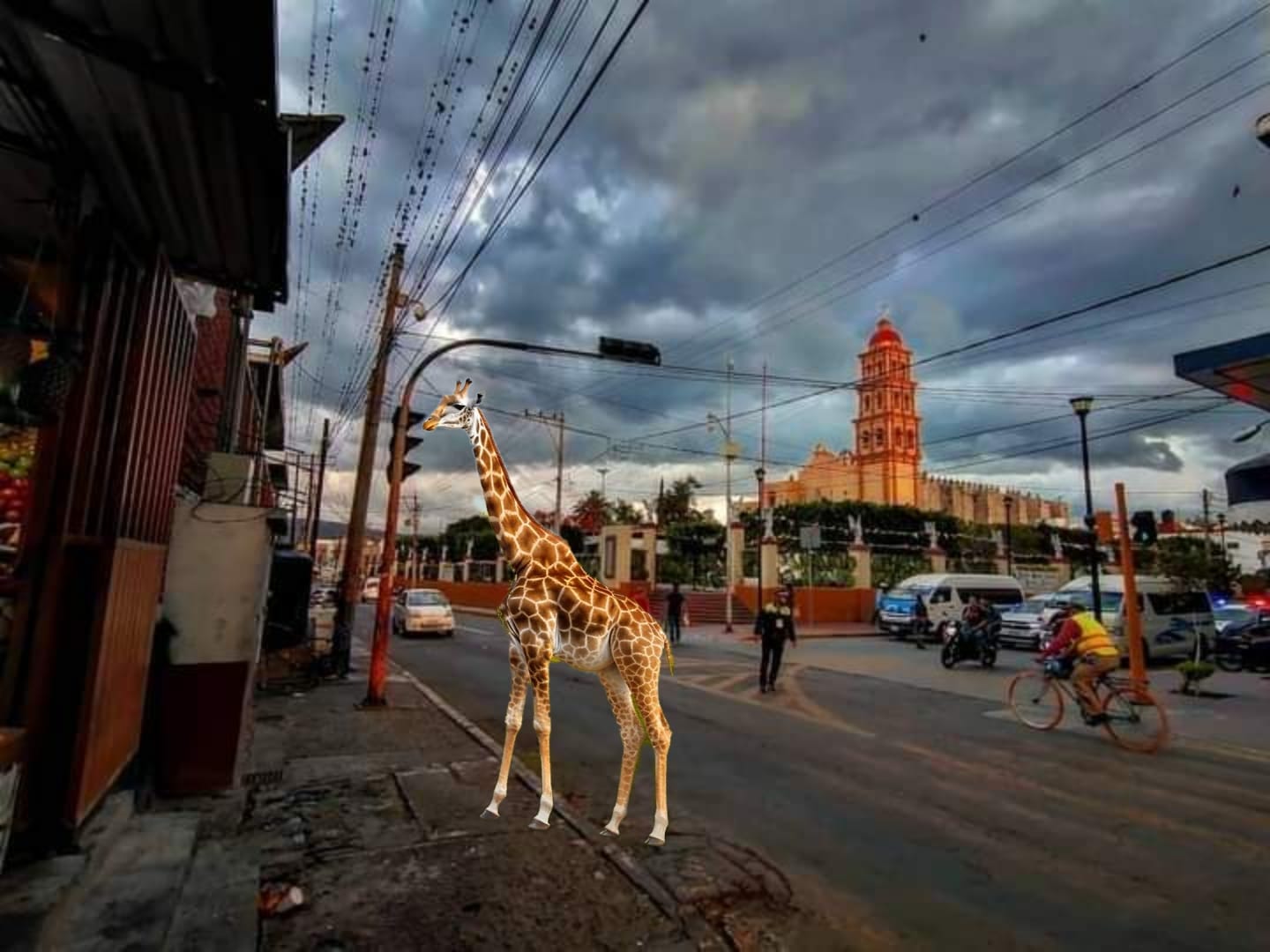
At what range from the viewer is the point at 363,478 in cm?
1436

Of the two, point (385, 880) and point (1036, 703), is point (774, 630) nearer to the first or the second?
point (1036, 703)

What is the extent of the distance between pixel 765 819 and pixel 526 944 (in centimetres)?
292

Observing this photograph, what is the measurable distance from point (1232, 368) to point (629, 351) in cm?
762

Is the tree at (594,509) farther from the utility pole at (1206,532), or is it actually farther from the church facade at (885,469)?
the utility pole at (1206,532)

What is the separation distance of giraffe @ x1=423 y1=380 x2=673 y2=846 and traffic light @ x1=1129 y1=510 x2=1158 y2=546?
492 inches

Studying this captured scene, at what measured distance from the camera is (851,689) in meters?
14.1

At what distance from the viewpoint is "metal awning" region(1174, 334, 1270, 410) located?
25.4 ft

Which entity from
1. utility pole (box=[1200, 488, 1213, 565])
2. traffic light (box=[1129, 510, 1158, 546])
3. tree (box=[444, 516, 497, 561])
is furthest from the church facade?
traffic light (box=[1129, 510, 1158, 546])

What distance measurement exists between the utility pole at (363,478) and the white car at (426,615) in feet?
30.1

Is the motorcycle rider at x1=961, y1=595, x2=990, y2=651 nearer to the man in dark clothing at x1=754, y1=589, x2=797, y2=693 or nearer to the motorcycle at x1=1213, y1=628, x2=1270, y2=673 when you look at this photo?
the man in dark clothing at x1=754, y1=589, x2=797, y2=693

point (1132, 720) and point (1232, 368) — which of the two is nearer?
point (1232, 368)

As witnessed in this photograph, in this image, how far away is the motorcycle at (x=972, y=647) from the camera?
57.3 feet

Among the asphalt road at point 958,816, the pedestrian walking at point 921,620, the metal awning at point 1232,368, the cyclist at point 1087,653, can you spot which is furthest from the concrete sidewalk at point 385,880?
the pedestrian walking at point 921,620

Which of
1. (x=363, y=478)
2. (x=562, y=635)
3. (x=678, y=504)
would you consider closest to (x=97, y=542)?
(x=562, y=635)
